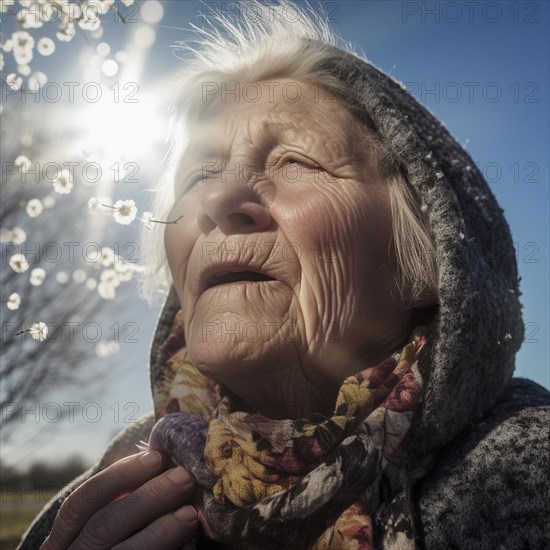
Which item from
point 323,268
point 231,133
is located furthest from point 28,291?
point 323,268

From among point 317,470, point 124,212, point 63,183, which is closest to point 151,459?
point 317,470

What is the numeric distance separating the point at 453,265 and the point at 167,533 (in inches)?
44.8

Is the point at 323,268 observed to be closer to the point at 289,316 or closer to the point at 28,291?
the point at 289,316

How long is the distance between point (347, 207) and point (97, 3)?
1.68m

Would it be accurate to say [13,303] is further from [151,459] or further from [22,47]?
[151,459]

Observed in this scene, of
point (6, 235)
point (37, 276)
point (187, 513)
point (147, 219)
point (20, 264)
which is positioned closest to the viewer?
point (187, 513)

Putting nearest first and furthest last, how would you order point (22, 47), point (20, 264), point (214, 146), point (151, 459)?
point (151, 459) < point (214, 146) < point (22, 47) < point (20, 264)

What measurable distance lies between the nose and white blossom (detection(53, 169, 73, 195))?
2091 millimetres

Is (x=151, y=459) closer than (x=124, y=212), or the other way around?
(x=151, y=459)

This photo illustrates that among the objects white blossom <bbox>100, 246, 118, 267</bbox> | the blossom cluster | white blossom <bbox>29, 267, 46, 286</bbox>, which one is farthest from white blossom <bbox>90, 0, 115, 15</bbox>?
white blossom <bbox>29, 267, 46, 286</bbox>

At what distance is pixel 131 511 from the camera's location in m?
1.55

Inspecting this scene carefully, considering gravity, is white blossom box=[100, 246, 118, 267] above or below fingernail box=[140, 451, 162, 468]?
above

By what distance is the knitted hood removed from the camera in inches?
64.4

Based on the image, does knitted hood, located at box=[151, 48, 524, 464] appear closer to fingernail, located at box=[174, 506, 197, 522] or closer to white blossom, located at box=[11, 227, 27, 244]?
fingernail, located at box=[174, 506, 197, 522]
